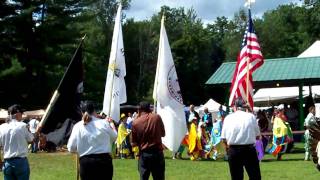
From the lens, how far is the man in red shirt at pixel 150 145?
10938mm

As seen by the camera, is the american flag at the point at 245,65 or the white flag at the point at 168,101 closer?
the american flag at the point at 245,65

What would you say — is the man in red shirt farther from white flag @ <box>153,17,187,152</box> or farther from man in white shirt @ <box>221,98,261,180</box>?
white flag @ <box>153,17,187,152</box>

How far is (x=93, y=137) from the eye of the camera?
8781 mm

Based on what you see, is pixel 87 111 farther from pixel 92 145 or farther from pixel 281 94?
pixel 281 94

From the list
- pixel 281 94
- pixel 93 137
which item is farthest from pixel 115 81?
pixel 281 94

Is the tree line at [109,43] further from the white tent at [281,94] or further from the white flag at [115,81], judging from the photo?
the white flag at [115,81]

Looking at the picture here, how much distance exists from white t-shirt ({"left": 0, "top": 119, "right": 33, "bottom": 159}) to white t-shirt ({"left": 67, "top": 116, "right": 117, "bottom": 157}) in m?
1.28

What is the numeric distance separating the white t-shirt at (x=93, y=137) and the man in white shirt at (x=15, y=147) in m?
1.30

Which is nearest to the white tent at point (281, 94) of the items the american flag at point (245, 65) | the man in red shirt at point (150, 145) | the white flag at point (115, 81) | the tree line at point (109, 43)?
the tree line at point (109, 43)

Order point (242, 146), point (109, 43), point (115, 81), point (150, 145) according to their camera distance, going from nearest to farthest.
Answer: point (150, 145) < point (242, 146) < point (115, 81) < point (109, 43)

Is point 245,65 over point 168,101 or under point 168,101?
over

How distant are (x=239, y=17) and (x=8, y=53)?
5948cm

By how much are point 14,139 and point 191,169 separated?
8.83 m

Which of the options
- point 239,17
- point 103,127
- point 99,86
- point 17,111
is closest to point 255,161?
point 103,127
